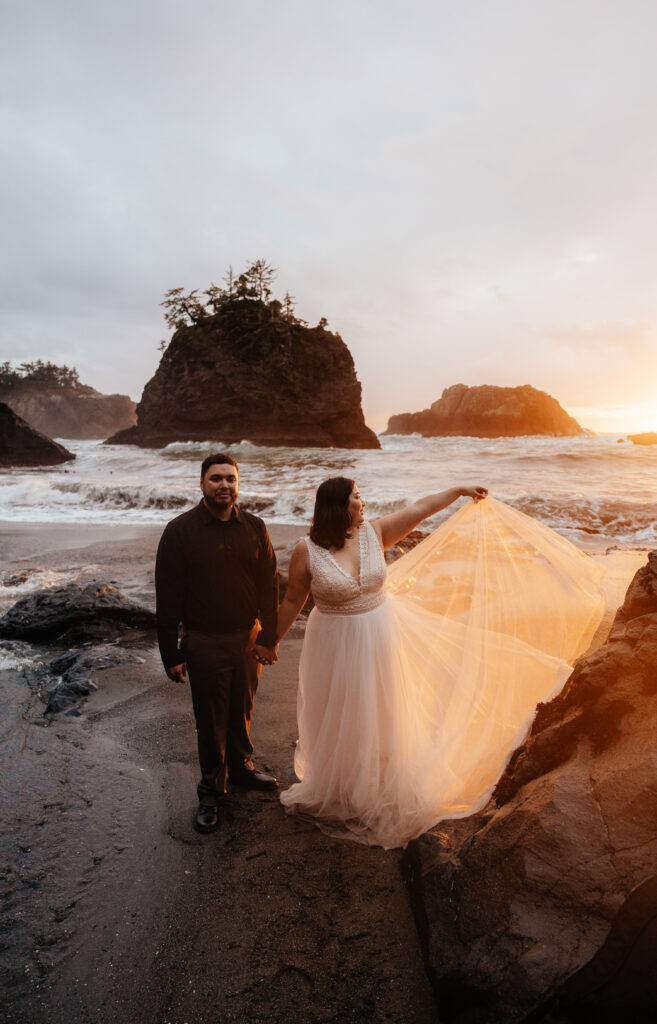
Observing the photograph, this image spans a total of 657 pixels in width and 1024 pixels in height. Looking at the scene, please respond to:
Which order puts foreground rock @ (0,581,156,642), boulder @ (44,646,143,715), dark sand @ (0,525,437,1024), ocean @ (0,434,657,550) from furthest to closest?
ocean @ (0,434,657,550) → foreground rock @ (0,581,156,642) → boulder @ (44,646,143,715) → dark sand @ (0,525,437,1024)

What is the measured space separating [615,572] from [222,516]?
8.70 ft

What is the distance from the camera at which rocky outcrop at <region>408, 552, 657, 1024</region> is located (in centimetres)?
147

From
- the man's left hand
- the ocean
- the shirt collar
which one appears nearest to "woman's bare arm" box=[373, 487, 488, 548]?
the shirt collar

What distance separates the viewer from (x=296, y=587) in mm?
3037

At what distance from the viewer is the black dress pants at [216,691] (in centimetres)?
299

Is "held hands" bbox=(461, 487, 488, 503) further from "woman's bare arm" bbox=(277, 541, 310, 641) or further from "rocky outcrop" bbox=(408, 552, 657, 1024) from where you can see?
"rocky outcrop" bbox=(408, 552, 657, 1024)

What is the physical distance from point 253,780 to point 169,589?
1342 mm

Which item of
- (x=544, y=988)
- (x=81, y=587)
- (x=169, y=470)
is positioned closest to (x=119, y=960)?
(x=544, y=988)

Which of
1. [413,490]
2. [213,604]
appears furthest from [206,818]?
[413,490]

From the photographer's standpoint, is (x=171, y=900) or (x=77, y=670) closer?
(x=171, y=900)

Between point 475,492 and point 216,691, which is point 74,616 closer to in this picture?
point 216,691

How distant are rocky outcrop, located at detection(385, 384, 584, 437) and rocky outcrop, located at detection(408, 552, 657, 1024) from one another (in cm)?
8135

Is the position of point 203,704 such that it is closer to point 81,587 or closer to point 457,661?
point 457,661

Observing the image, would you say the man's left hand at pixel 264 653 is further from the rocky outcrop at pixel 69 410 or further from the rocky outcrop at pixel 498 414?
the rocky outcrop at pixel 69 410
